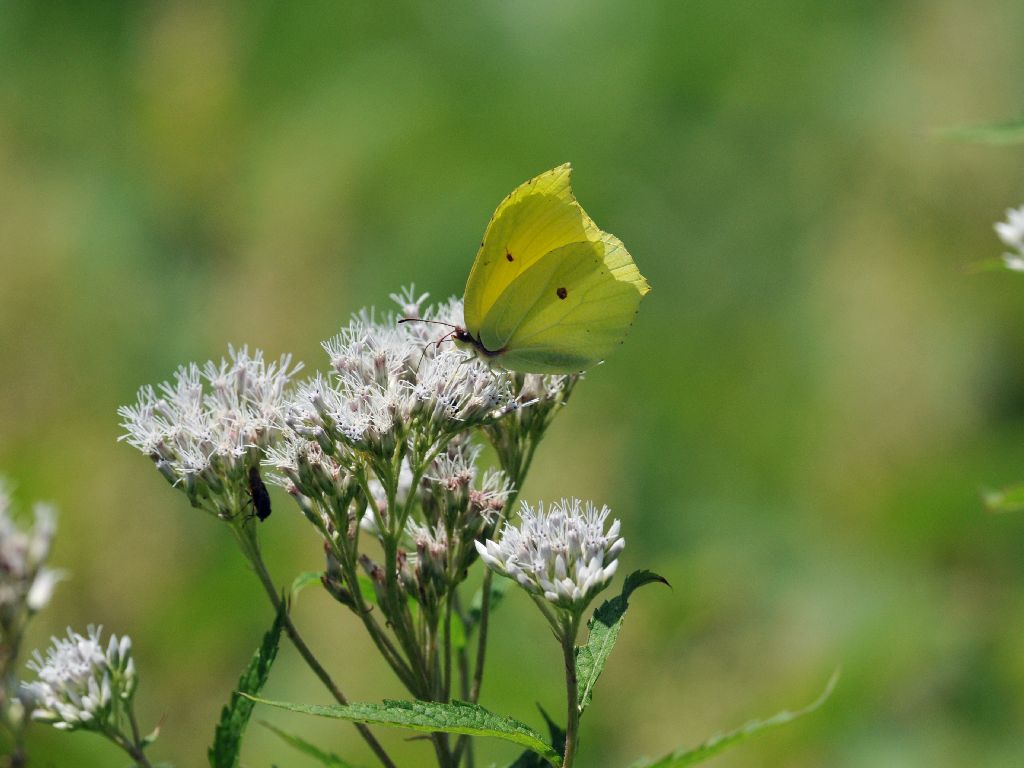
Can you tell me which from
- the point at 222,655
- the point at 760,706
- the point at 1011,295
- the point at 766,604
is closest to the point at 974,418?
the point at 1011,295

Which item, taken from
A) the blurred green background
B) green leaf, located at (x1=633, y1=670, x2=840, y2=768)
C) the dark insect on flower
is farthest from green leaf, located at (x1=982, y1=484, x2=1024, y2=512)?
the blurred green background

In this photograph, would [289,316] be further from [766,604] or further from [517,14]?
[766,604]

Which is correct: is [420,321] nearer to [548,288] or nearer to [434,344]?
[434,344]

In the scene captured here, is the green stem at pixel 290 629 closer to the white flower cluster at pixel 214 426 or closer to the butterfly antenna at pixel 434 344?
the white flower cluster at pixel 214 426

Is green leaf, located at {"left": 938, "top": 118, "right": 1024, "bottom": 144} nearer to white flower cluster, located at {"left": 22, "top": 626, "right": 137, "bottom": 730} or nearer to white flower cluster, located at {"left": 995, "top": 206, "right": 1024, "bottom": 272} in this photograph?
white flower cluster, located at {"left": 995, "top": 206, "right": 1024, "bottom": 272}

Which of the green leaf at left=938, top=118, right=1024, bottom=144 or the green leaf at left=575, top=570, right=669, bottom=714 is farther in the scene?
the green leaf at left=938, top=118, right=1024, bottom=144

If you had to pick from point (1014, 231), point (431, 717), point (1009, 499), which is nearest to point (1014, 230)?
point (1014, 231)
